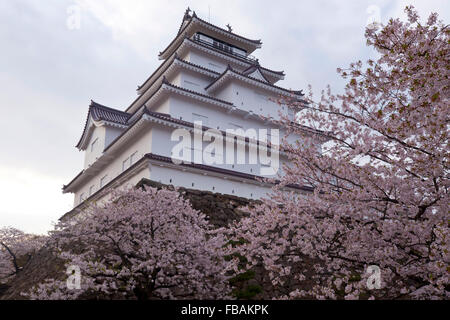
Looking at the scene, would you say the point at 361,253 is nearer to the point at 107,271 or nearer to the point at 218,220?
the point at 107,271

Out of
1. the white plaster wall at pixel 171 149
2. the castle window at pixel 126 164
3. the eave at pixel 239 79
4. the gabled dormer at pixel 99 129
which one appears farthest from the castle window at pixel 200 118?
the gabled dormer at pixel 99 129

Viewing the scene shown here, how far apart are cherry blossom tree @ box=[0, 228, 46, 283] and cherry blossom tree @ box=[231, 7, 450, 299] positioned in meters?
17.0

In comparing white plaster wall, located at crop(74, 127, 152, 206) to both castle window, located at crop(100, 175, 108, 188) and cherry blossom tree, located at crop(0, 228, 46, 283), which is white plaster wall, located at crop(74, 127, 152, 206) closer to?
castle window, located at crop(100, 175, 108, 188)

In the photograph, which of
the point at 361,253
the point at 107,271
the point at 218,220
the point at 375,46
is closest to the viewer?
the point at 375,46

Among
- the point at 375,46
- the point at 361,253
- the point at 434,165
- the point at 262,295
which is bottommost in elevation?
the point at 262,295

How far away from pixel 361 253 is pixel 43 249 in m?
16.0

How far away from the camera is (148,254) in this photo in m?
9.20

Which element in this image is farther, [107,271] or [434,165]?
[107,271]

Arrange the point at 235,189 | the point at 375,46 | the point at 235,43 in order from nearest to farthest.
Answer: the point at 375,46, the point at 235,189, the point at 235,43

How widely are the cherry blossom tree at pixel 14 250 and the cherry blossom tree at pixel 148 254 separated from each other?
38.7ft

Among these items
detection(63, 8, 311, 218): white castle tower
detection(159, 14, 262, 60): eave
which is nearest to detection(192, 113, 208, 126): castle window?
detection(63, 8, 311, 218): white castle tower

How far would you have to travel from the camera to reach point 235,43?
3019 centimetres
